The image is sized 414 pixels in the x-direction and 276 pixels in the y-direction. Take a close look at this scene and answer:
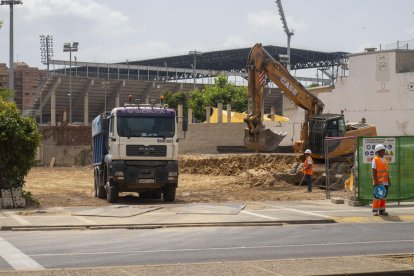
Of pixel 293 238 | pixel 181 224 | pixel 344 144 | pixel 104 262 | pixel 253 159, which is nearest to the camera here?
pixel 104 262

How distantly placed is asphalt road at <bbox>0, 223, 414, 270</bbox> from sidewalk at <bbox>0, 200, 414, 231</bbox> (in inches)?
29.0

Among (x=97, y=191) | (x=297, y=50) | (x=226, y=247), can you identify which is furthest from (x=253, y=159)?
(x=297, y=50)

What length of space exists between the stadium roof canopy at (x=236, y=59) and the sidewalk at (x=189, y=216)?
327ft

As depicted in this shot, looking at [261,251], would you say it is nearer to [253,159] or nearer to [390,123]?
[253,159]

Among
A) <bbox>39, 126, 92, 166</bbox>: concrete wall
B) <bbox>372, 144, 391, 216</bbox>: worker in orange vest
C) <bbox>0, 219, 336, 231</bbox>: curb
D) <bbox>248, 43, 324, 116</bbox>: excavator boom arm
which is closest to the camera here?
<bbox>0, 219, 336, 231</bbox>: curb

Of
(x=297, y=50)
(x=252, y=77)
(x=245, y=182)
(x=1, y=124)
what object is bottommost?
(x=245, y=182)

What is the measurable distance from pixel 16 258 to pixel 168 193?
527 inches

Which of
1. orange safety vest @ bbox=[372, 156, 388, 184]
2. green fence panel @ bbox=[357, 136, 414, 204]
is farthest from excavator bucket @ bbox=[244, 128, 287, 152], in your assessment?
orange safety vest @ bbox=[372, 156, 388, 184]

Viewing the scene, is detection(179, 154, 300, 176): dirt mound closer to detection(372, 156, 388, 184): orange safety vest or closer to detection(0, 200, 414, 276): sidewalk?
detection(0, 200, 414, 276): sidewalk

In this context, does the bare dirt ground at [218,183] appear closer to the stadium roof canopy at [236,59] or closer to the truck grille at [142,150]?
the truck grille at [142,150]

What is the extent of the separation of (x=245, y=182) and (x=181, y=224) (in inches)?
680

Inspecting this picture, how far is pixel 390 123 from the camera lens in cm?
5341

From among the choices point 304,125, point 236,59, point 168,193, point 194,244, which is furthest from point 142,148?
point 236,59

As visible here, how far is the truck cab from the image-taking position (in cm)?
2444
